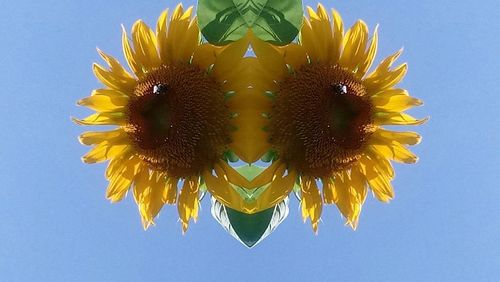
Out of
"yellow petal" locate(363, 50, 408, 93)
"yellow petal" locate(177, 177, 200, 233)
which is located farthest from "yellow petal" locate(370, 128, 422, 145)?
"yellow petal" locate(177, 177, 200, 233)

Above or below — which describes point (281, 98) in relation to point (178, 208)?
above

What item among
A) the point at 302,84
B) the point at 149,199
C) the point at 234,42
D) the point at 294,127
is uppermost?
the point at 234,42

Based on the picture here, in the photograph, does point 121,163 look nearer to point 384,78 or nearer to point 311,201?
point 311,201

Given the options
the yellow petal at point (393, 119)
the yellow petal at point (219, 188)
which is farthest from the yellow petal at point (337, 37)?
the yellow petal at point (219, 188)

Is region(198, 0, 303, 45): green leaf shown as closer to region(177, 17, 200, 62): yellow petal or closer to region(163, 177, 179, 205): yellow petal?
region(177, 17, 200, 62): yellow petal

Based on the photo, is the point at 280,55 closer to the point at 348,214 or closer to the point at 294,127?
the point at 294,127

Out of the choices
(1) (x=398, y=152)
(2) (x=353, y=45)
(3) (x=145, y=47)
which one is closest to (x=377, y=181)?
(1) (x=398, y=152)

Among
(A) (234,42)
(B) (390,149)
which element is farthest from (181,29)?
(B) (390,149)
